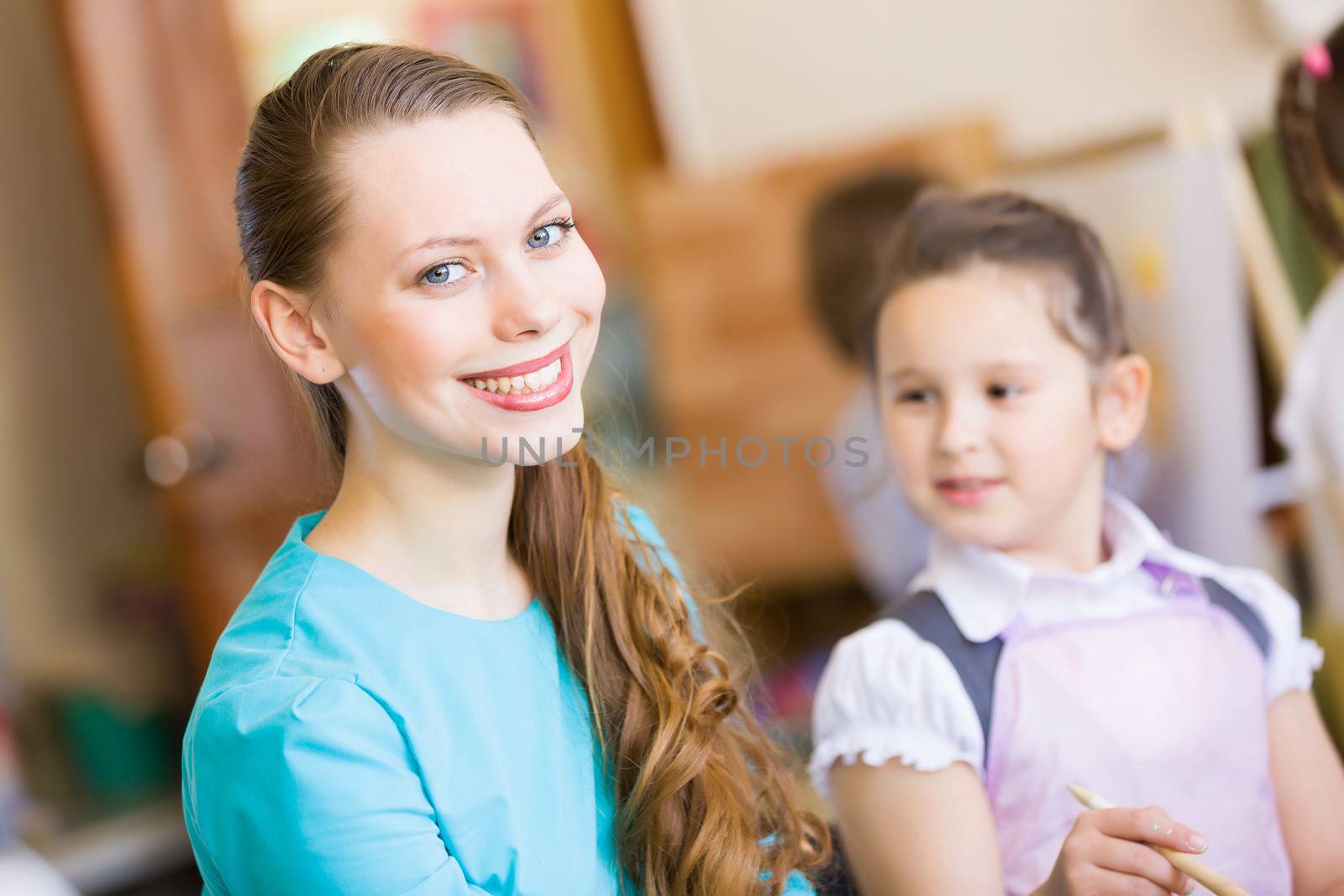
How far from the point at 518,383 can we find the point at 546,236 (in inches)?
3.7

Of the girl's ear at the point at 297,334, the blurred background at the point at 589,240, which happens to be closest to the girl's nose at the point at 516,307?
the girl's ear at the point at 297,334

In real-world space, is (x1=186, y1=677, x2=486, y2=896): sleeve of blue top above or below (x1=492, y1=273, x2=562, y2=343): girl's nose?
below

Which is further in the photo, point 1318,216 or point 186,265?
point 186,265

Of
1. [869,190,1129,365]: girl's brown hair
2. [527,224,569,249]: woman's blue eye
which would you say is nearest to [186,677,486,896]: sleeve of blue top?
[527,224,569,249]: woman's blue eye

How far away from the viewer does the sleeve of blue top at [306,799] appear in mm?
683

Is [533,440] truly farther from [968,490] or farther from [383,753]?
[968,490]

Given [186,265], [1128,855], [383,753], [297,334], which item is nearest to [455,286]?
[297,334]

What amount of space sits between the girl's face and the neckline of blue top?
0.94ft

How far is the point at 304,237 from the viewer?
0.75 metres

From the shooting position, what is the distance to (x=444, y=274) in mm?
740

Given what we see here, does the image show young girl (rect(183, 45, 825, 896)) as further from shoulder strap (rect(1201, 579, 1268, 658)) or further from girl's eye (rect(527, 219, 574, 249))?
shoulder strap (rect(1201, 579, 1268, 658))

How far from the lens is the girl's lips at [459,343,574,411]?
2.49ft

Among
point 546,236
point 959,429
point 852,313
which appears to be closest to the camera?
point 546,236

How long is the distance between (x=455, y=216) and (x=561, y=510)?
26 cm
